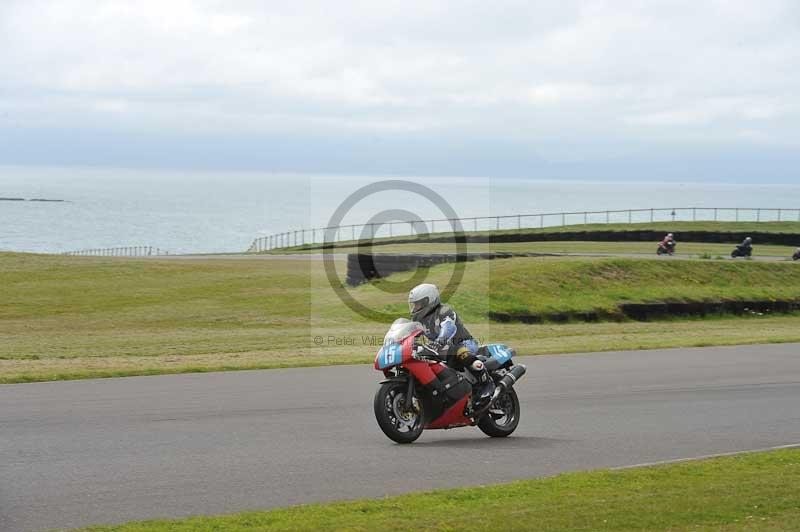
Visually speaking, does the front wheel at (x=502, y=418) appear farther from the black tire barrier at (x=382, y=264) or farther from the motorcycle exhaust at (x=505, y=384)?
the black tire barrier at (x=382, y=264)

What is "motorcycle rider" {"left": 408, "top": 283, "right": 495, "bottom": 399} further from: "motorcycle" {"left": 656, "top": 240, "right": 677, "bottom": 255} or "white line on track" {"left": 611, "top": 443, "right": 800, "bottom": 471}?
"motorcycle" {"left": 656, "top": 240, "right": 677, "bottom": 255}

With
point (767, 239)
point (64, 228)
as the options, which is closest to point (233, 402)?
point (767, 239)

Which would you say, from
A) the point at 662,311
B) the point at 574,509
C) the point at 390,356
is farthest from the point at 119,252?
the point at 574,509

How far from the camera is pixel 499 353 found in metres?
12.7

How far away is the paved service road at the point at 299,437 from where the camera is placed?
9023 mm

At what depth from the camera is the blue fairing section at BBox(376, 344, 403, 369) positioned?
11.5 m

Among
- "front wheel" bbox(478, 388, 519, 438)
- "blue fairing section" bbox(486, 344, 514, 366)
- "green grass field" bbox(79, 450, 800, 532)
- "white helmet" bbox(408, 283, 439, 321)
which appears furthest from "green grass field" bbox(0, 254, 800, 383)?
"green grass field" bbox(79, 450, 800, 532)

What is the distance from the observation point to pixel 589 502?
8484 millimetres

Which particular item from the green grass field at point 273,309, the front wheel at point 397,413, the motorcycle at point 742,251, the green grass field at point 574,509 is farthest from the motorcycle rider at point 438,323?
the motorcycle at point 742,251

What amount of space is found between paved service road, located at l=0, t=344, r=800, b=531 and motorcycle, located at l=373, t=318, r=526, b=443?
268 mm

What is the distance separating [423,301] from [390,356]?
2.44 feet

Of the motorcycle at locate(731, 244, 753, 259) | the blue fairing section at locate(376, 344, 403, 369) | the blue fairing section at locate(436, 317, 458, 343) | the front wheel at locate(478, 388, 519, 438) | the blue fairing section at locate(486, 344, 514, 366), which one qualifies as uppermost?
the motorcycle at locate(731, 244, 753, 259)

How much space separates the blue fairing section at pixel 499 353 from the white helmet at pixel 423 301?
3.85 feet

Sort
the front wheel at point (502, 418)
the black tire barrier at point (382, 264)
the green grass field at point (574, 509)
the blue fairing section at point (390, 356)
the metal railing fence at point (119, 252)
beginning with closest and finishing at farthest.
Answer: the green grass field at point (574, 509) → the blue fairing section at point (390, 356) → the front wheel at point (502, 418) → the black tire barrier at point (382, 264) → the metal railing fence at point (119, 252)
